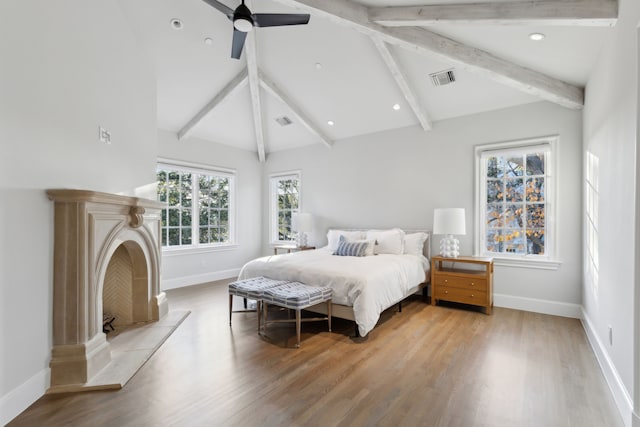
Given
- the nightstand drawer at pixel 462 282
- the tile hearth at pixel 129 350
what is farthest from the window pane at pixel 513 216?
the tile hearth at pixel 129 350

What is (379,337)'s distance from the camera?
3129 mm

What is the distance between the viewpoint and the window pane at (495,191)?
4264mm

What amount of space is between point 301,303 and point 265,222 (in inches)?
169

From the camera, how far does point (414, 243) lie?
457cm

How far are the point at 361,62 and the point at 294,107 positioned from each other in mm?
1552

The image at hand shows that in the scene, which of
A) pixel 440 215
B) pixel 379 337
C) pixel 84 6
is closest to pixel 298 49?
pixel 84 6

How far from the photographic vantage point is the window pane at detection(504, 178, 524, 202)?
411 cm

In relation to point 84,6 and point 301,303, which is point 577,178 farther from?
point 84,6

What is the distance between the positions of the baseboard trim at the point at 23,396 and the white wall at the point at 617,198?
11.9 feet

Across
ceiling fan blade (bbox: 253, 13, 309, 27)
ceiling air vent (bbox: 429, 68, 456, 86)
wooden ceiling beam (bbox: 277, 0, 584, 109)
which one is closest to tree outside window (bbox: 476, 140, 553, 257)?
wooden ceiling beam (bbox: 277, 0, 584, 109)

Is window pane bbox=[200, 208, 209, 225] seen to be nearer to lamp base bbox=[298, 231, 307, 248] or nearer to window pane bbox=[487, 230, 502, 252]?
lamp base bbox=[298, 231, 307, 248]

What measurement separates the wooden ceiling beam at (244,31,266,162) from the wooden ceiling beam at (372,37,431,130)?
158cm

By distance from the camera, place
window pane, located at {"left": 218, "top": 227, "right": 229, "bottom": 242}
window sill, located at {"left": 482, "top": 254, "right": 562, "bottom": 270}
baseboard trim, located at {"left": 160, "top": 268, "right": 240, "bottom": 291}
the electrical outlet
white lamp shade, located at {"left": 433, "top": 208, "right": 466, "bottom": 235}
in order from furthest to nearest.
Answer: window pane, located at {"left": 218, "top": 227, "right": 229, "bottom": 242}, baseboard trim, located at {"left": 160, "top": 268, "right": 240, "bottom": 291}, white lamp shade, located at {"left": 433, "top": 208, "right": 466, "bottom": 235}, window sill, located at {"left": 482, "top": 254, "right": 562, "bottom": 270}, the electrical outlet

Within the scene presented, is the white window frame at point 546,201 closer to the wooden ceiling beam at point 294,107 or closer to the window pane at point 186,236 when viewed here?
the wooden ceiling beam at point 294,107
